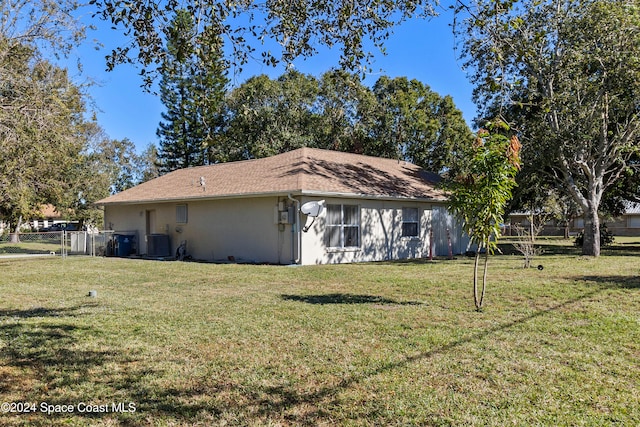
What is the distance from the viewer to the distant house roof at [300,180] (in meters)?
16.5

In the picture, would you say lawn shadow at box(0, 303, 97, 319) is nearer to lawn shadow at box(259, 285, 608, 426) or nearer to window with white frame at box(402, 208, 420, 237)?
lawn shadow at box(259, 285, 608, 426)

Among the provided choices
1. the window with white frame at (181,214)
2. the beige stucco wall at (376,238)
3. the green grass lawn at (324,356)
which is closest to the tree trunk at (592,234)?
the beige stucco wall at (376,238)

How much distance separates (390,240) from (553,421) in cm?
1494

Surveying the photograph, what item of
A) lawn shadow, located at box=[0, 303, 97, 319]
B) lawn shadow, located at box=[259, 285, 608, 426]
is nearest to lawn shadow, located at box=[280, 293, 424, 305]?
lawn shadow, located at box=[259, 285, 608, 426]

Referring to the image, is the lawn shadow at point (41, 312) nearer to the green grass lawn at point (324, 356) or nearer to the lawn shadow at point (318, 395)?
the green grass lawn at point (324, 356)

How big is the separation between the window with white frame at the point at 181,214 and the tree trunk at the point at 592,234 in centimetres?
1626

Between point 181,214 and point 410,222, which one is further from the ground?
point 181,214

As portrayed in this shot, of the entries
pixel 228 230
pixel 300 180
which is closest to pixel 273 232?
pixel 300 180

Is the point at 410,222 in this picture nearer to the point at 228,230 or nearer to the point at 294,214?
the point at 294,214

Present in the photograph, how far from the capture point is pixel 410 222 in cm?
1955

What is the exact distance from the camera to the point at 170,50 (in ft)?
19.1

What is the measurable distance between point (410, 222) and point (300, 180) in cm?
580

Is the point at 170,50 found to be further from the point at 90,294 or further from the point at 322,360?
the point at 90,294

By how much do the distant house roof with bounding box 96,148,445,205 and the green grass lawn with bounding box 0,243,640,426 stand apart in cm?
652
